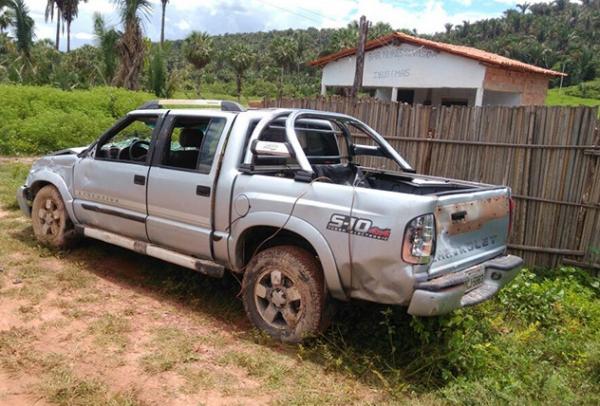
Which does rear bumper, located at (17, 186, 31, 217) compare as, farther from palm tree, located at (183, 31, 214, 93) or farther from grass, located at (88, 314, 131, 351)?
palm tree, located at (183, 31, 214, 93)

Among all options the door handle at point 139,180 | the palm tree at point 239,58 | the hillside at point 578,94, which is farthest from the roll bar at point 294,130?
the palm tree at point 239,58

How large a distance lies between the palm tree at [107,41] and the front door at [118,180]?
69.1 feet

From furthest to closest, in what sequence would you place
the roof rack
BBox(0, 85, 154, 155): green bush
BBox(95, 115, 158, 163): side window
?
BBox(0, 85, 154, 155): green bush → BBox(95, 115, 158, 163): side window → the roof rack

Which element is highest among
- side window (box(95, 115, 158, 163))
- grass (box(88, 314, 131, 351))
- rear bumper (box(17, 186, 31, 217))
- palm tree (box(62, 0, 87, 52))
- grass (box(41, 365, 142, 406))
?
palm tree (box(62, 0, 87, 52))

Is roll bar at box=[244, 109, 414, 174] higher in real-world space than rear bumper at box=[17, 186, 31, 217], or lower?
higher

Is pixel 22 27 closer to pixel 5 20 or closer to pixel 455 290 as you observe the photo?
pixel 5 20

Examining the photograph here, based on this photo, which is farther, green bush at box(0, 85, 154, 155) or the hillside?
the hillside

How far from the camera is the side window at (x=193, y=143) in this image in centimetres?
447

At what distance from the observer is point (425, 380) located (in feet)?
11.7

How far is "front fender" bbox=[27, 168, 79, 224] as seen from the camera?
561cm

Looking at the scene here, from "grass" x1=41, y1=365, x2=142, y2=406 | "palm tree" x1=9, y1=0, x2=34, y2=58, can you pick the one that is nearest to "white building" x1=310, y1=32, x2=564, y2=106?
"palm tree" x1=9, y1=0, x2=34, y2=58

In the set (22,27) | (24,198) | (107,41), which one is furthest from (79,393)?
(22,27)

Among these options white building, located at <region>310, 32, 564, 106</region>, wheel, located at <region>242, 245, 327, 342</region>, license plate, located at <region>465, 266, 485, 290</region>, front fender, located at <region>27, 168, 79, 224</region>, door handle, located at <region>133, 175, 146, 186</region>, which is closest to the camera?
license plate, located at <region>465, 266, 485, 290</region>

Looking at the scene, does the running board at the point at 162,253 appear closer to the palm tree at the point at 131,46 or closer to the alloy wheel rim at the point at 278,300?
the alloy wheel rim at the point at 278,300
